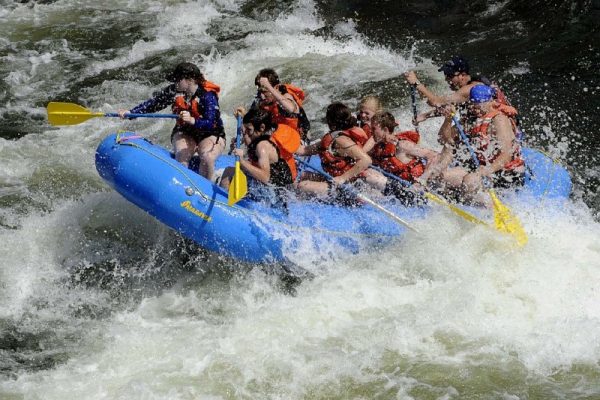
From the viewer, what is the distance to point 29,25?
12.7 metres

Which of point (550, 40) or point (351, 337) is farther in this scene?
point (550, 40)

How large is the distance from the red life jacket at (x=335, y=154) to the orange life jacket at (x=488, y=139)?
2.97 ft

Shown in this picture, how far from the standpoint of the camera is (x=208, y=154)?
6.68 m

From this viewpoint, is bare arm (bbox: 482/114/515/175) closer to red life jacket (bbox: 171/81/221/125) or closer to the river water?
the river water

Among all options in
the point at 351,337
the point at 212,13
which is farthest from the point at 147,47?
the point at 351,337

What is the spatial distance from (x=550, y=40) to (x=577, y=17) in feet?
2.31

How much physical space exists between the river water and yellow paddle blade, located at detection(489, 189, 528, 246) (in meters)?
0.14

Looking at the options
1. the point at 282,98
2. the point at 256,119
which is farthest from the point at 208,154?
the point at 282,98

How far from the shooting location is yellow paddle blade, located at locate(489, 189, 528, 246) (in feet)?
20.6

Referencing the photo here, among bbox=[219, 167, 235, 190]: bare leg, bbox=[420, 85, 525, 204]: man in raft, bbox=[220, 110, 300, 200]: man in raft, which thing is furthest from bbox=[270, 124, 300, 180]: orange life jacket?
bbox=[420, 85, 525, 204]: man in raft

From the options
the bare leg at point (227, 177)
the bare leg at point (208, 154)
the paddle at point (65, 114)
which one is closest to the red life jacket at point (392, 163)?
the bare leg at point (227, 177)

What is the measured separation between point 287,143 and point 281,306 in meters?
1.28

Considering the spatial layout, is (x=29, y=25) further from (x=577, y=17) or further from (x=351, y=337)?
(x=351, y=337)

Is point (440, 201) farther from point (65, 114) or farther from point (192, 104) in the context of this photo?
point (65, 114)
